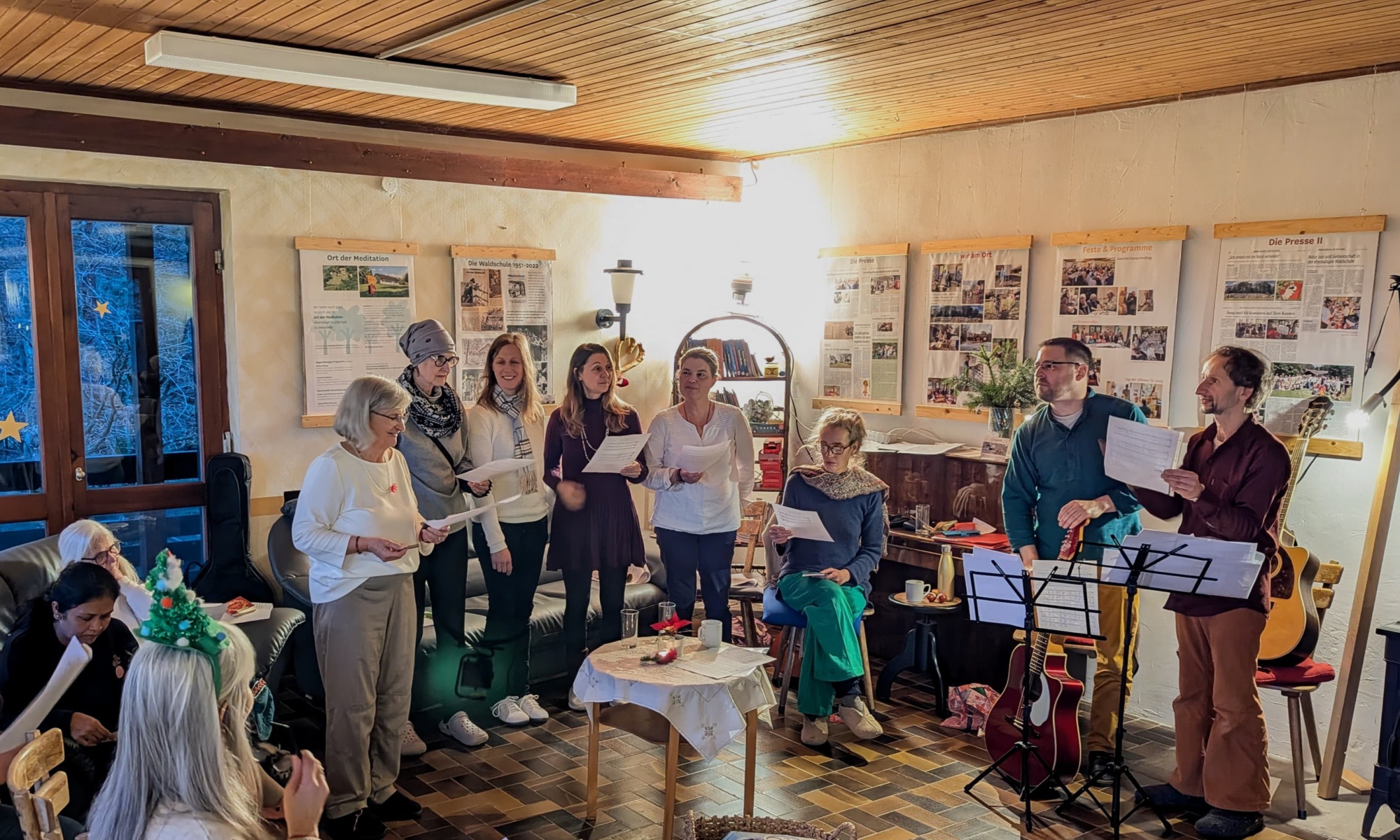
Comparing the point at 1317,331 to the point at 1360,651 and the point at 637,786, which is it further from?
the point at 637,786

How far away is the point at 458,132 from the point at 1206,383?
454 cm

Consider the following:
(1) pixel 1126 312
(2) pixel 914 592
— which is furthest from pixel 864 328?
(2) pixel 914 592

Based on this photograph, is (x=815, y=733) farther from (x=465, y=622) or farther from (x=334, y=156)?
(x=334, y=156)

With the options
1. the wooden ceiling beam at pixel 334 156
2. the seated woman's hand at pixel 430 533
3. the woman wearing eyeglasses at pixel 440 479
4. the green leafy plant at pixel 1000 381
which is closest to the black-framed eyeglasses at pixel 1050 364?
the green leafy plant at pixel 1000 381

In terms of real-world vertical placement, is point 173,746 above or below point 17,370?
below

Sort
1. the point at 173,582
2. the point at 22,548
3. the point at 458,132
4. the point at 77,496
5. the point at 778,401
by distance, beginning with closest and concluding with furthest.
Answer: the point at 173,582, the point at 22,548, the point at 77,496, the point at 458,132, the point at 778,401

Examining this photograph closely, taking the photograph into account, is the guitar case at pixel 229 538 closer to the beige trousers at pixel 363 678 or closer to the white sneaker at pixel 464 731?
the white sneaker at pixel 464 731

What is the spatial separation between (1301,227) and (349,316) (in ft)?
16.2

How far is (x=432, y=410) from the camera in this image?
4461 millimetres

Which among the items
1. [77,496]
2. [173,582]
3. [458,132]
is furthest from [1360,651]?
[77,496]

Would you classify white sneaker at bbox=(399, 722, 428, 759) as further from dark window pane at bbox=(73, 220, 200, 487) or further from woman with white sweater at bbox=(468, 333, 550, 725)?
dark window pane at bbox=(73, 220, 200, 487)

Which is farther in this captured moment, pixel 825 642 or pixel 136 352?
pixel 136 352

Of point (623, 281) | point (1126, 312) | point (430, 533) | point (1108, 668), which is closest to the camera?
point (430, 533)

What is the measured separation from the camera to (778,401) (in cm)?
768
